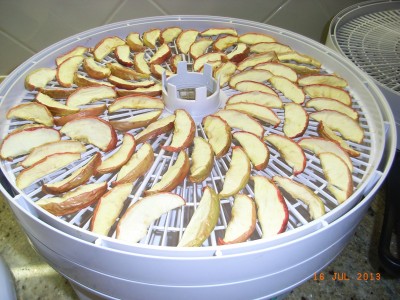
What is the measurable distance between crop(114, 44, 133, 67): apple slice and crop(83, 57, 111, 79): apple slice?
1.3 inches

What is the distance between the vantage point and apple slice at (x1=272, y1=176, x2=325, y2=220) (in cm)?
42

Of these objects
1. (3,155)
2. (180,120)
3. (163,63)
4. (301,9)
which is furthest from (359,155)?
(301,9)

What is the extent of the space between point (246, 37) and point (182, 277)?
0.53 metres

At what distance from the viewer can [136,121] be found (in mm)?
522

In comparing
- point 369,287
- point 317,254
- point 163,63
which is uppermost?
point 163,63

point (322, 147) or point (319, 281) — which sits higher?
point (322, 147)

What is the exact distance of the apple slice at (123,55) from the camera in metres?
0.65

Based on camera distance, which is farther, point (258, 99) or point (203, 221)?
point (258, 99)

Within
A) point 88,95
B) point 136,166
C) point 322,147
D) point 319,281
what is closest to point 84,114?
point 88,95

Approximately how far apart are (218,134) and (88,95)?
23cm

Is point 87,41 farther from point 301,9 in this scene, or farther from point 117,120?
point 301,9

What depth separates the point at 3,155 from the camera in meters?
0.48

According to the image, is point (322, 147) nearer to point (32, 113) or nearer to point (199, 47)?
point (199, 47)

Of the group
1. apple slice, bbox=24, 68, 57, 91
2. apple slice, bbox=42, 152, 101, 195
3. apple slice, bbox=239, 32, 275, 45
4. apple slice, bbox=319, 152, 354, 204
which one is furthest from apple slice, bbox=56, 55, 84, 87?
Answer: apple slice, bbox=319, 152, 354, 204
